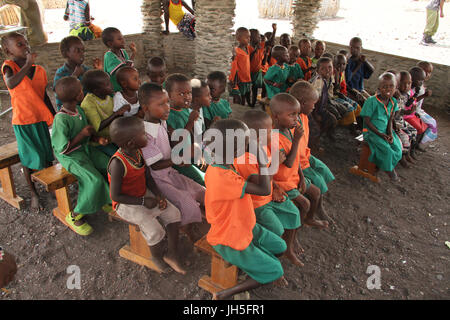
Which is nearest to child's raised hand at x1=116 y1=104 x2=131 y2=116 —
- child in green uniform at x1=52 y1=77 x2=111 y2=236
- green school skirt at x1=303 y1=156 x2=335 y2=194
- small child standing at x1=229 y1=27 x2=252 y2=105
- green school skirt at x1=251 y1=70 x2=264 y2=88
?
child in green uniform at x1=52 y1=77 x2=111 y2=236

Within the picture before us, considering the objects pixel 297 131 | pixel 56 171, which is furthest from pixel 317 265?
pixel 56 171

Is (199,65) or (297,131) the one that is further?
(199,65)

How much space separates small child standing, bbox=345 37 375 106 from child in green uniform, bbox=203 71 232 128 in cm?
272

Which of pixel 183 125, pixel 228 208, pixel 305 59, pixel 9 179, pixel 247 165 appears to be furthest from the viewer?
pixel 305 59

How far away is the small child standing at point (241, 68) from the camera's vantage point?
5.96 meters

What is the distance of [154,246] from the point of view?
2709 millimetres

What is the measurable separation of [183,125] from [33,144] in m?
1.63

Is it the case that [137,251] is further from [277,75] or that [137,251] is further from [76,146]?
[277,75]

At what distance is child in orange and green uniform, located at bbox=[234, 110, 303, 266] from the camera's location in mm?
2420

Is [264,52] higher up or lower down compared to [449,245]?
higher up

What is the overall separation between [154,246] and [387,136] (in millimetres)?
3146

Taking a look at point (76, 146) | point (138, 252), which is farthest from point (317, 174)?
point (76, 146)

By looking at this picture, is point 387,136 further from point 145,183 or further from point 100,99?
point 100,99

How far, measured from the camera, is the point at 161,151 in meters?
2.85
